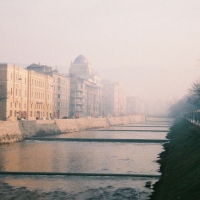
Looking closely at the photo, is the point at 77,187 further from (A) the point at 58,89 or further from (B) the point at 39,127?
(A) the point at 58,89

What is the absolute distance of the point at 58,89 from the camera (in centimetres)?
15138

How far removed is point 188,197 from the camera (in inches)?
796

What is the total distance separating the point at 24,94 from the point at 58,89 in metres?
40.7

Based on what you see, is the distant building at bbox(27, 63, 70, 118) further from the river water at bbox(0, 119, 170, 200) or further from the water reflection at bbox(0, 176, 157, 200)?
the water reflection at bbox(0, 176, 157, 200)

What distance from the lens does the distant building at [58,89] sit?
14600 cm

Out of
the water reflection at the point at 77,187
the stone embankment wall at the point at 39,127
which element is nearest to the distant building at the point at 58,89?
the stone embankment wall at the point at 39,127

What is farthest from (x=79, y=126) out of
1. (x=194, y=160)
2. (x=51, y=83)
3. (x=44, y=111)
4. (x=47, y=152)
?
(x=194, y=160)

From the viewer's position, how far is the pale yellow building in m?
99.6

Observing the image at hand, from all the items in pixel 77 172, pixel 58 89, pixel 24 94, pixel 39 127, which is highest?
pixel 58 89

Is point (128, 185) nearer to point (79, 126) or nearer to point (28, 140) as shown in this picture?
point (28, 140)

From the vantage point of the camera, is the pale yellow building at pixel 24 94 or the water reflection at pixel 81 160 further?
the pale yellow building at pixel 24 94

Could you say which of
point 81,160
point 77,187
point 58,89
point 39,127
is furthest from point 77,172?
point 58,89

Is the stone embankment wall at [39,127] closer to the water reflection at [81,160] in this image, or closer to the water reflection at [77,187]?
the water reflection at [81,160]

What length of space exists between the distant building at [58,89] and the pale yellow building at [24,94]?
973cm
